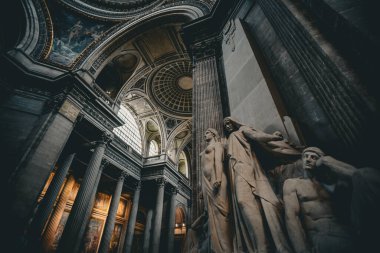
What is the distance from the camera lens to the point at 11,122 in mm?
6086

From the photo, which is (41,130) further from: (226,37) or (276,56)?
(276,56)

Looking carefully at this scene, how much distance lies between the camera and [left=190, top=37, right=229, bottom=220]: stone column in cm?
304

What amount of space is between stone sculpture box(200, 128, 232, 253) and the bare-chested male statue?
1.88 ft

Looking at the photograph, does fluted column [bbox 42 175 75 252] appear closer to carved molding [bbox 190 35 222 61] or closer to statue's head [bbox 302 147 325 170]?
carved molding [bbox 190 35 222 61]

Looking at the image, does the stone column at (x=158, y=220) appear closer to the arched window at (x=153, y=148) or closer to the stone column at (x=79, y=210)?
the arched window at (x=153, y=148)

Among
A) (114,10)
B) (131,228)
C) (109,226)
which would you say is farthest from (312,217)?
(114,10)

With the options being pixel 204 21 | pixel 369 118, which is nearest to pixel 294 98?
pixel 369 118

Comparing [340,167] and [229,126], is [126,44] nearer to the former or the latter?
[229,126]

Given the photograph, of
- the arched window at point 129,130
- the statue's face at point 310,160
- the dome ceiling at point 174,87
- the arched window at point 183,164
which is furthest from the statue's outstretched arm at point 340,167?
the arched window at point 183,164

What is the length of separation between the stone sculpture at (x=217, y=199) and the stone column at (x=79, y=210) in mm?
6255

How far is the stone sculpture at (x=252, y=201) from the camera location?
1.41 metres

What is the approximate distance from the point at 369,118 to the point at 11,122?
8354 millimetres

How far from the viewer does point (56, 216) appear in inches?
340

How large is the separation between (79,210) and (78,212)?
0.22 ft
